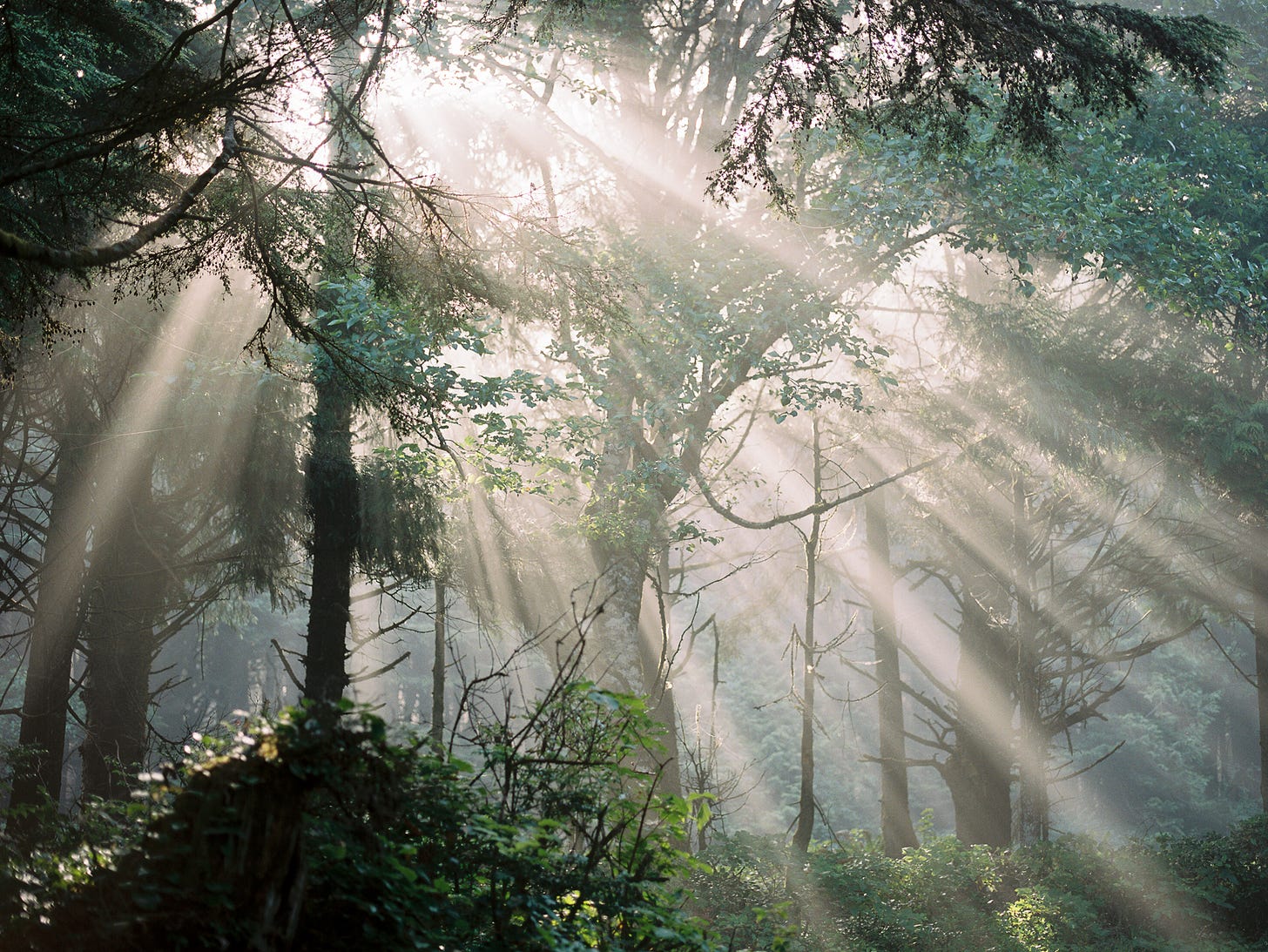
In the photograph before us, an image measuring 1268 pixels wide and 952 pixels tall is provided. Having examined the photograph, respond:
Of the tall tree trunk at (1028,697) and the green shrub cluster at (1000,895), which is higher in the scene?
the tall tree trunk at (1028,697)

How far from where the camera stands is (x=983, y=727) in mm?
15688

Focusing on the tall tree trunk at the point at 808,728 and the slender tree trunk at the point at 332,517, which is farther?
the tall tree trunk at the point at 808,728

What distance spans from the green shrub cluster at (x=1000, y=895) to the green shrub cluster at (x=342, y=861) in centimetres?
527

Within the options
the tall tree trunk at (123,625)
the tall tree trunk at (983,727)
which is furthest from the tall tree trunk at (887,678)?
the tall tree trunk at (123,625)

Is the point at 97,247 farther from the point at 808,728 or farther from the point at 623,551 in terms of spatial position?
the point at 623,551

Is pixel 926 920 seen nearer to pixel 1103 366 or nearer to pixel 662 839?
pixel 662 839

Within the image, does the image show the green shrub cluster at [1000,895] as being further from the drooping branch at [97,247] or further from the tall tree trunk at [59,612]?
the tall tree trunk at [59,612]

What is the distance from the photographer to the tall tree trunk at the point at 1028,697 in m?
14.1

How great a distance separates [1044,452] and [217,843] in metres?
13.9

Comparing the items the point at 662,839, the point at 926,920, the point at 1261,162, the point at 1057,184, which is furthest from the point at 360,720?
the point at 1261,162

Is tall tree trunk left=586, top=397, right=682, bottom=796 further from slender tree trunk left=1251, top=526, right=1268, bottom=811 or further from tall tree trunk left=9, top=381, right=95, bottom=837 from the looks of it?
slender tree trunk left=1251, top=526, right=1268, bottom=811

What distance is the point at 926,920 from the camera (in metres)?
9.82

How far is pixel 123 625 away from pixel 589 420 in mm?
6572

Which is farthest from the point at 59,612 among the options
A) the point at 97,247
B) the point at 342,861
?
the point at 342,861
